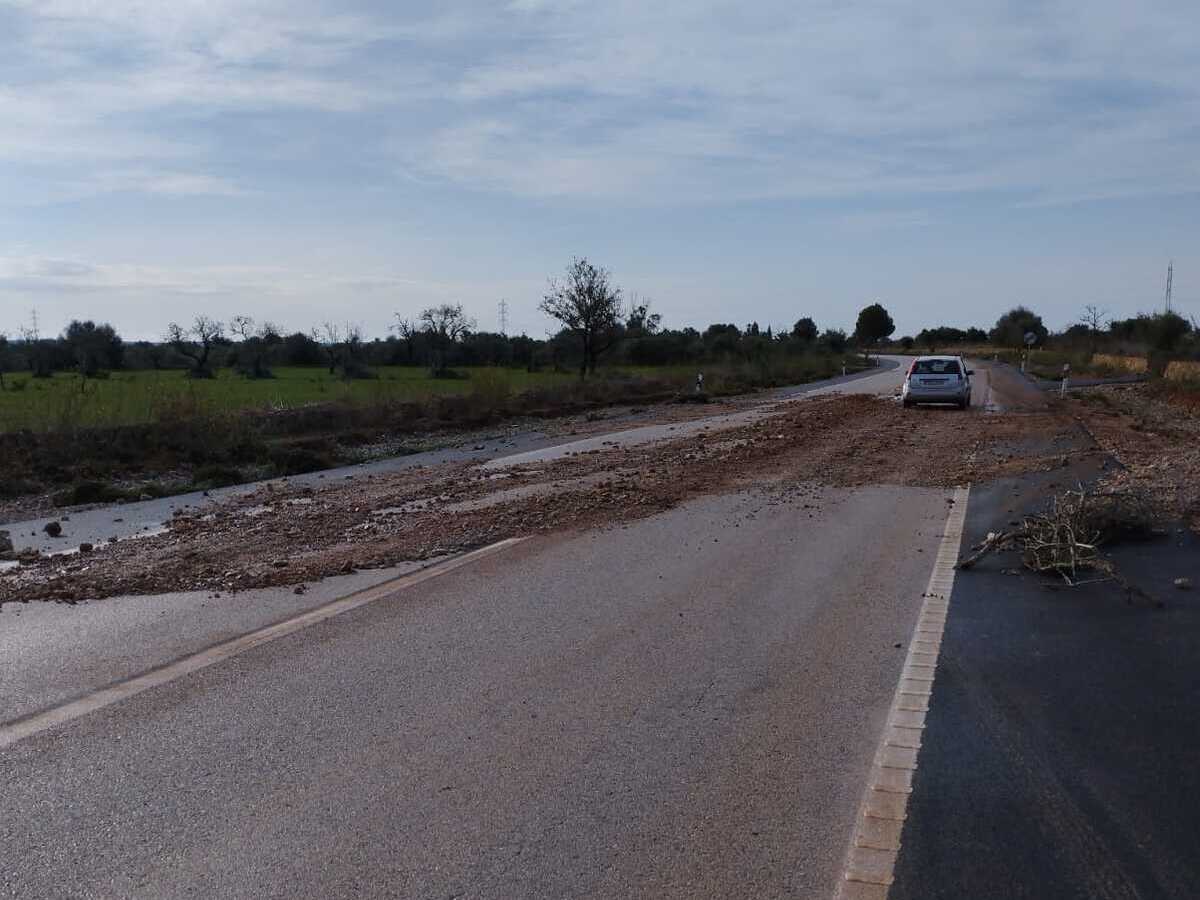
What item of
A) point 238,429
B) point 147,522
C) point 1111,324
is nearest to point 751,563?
point 147,522

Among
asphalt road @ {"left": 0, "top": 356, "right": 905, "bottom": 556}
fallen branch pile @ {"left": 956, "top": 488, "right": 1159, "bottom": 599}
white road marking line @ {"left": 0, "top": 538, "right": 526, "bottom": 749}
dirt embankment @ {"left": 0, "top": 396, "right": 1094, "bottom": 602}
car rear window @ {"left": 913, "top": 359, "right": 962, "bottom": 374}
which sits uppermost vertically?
car rear window @ {"left": 913, "top": 359, "right": 962, "bottom": 374}

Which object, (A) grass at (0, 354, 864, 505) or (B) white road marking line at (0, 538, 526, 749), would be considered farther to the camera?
(A) grass at (0, 354, 864, 505)

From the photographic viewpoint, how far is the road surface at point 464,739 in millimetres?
4207

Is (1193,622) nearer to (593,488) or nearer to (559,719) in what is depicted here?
(559,719)

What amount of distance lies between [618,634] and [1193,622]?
3814 millimetres

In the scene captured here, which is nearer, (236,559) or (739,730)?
(739,730)

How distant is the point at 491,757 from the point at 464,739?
29cm

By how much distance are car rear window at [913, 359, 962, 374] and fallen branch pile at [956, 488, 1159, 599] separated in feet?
67.9

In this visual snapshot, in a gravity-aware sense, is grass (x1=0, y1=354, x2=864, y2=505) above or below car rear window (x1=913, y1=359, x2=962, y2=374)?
below

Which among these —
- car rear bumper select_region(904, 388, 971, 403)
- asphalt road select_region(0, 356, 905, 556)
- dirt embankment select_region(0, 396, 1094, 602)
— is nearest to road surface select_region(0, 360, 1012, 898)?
dirt embankment select_region(0, 396, 1094, 602)

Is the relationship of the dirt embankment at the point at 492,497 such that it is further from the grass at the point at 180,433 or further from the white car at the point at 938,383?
the white car at the point at 938,383

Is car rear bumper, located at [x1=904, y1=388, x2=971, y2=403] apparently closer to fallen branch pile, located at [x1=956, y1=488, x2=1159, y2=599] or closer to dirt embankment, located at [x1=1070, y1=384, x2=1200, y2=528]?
dirt embankment, located at [x1=1070, y1=384, x2=1200, y2=528]

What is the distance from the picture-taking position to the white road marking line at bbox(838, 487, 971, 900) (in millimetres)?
4094

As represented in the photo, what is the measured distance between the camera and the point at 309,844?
4.38m
